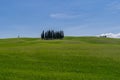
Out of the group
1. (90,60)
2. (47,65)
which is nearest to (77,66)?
(47,65)

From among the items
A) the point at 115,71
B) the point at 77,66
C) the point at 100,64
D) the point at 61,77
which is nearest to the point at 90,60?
the point at 100,64

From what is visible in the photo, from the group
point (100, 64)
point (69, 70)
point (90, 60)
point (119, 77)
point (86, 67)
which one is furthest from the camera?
point (90, 60)

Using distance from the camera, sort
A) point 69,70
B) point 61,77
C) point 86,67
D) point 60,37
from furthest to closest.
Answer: point 60,37
point 86,67
point 69,70
point 61,77

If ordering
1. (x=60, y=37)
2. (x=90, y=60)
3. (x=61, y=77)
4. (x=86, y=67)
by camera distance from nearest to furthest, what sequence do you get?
(x=61, y=77), (x=86, y=67), (x=90, y=60), (x=60, y=37)

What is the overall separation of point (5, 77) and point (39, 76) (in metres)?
2.74

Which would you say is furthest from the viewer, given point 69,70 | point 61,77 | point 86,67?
point 86,67

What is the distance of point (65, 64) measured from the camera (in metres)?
34.0

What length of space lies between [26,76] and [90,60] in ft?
52.2

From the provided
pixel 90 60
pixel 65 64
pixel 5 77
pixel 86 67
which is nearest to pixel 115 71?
pixel 86 67

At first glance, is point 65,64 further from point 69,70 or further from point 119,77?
point 119,77

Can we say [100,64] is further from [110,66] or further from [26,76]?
[26,76]

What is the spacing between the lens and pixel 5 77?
75.4ft

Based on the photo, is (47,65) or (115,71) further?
(47,65)

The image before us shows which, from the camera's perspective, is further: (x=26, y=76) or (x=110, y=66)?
(x=110, y=66)
